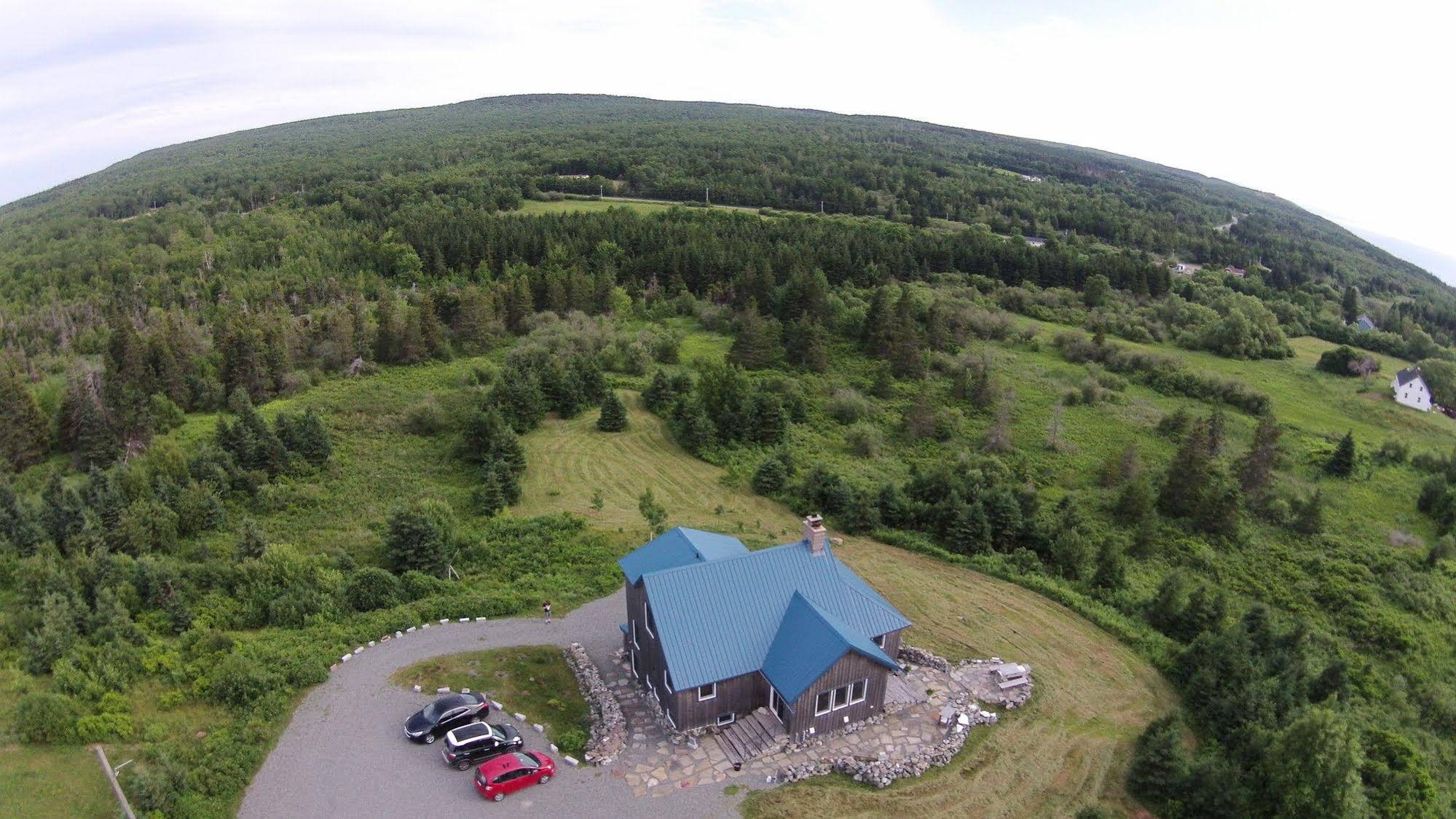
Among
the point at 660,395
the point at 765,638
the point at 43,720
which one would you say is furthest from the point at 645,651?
the point at 660,395

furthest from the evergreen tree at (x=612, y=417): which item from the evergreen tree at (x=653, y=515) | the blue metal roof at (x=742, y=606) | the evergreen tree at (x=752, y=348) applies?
the blue metal roof at (x=742, y=606)

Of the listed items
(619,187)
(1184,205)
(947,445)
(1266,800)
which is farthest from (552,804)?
(1184,205)

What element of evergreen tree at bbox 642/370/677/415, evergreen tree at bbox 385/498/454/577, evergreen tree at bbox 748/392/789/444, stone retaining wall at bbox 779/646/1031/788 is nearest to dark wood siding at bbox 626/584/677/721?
stone retaining wall at bbox 779/646/1031/788

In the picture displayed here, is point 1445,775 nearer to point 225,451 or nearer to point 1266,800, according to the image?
point 1266,800

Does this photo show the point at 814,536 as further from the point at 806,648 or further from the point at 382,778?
the point at 382,778

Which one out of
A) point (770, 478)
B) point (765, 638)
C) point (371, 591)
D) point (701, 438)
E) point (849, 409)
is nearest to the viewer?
point (765, 638)

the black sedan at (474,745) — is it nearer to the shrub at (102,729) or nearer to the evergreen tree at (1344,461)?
the shrub at (102,729)
